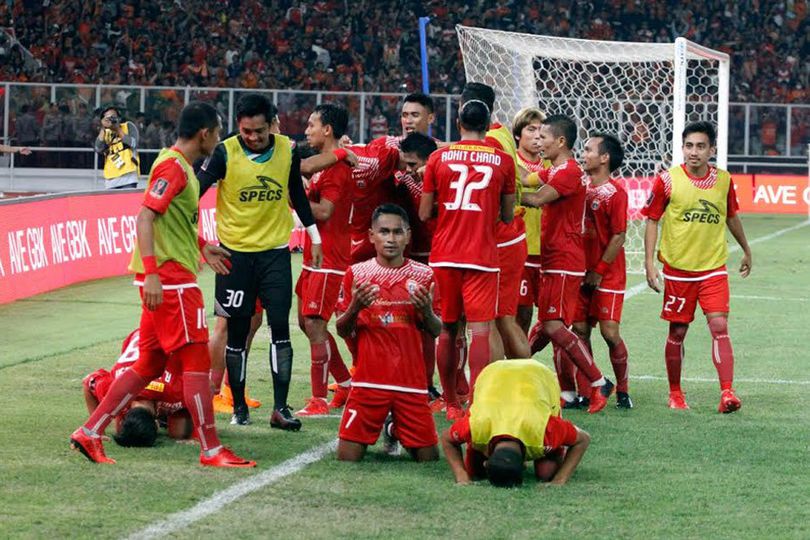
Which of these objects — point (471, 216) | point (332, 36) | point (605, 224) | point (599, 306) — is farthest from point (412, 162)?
point (332, 36)

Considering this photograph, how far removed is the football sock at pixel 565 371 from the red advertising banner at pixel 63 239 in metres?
7.02

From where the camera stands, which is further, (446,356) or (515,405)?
(446,356)

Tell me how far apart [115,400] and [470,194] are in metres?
2.38

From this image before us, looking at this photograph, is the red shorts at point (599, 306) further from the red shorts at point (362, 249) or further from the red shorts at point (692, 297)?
the red shorts at point (362, 249)

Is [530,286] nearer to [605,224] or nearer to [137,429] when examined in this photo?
[605,224]

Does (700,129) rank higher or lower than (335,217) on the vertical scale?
higher

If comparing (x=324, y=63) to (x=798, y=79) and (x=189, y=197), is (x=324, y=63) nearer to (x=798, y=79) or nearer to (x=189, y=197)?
(x=798, y=79)

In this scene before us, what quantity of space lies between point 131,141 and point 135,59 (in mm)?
14192

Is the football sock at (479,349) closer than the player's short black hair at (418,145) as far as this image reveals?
Yes

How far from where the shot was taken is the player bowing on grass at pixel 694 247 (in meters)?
9.58

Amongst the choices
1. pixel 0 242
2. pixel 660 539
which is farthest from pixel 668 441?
pixel 0 242

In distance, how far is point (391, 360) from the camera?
757 centimetres

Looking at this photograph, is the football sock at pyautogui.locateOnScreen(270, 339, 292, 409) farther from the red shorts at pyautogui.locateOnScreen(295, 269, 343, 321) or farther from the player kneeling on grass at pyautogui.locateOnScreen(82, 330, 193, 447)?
the red shorts at pyautogui.locateOnScreen(295, 269, 343, 321)

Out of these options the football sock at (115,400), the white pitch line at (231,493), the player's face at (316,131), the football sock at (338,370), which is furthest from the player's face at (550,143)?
the football sock at (115,400)
